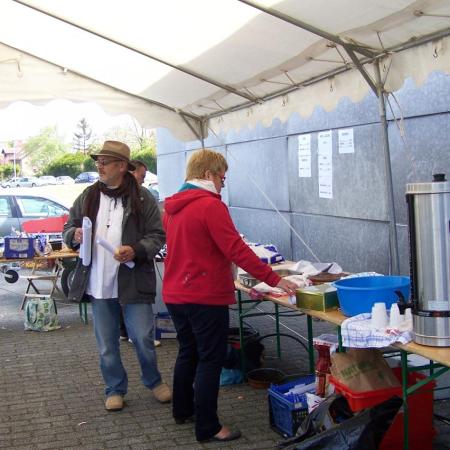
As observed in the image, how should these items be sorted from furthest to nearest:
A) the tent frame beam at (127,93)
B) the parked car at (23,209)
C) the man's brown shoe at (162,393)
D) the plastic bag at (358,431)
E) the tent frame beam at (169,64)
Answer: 1. the parked car at (23,209)
2. the tent frame beam at (127,93)
3. the tent frame beam at (169,64)
4. the man's brown shoe at (162,393)
5. the plastic bag at (358,431)

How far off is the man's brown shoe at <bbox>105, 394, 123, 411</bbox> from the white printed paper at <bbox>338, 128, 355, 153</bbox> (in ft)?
13.6

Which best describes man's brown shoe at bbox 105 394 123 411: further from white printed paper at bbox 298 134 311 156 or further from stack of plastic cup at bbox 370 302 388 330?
white printed paper at bbox 298 134 311 156

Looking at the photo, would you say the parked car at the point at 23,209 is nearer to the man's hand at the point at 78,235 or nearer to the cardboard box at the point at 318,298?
the man's hand at the point at 78,235

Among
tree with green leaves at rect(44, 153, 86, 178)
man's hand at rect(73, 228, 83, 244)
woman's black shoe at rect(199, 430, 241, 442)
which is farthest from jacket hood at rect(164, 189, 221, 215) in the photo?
tree with green leaves at rect(44, 153, 86, 178)

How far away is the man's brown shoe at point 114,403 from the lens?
4.44 m

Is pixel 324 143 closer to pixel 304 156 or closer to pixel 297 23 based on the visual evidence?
pixel 304 156

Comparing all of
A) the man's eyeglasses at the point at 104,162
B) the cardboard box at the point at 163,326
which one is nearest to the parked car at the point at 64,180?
the cardboard box at the point at 163,326

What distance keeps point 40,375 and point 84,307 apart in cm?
201

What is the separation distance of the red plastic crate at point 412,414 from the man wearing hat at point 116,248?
4.56ft

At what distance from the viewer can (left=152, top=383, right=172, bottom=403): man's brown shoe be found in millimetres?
4543

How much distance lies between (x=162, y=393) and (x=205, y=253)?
1411mm

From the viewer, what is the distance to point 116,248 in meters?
4.14

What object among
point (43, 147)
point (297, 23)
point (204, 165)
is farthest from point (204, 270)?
point (43, 147)

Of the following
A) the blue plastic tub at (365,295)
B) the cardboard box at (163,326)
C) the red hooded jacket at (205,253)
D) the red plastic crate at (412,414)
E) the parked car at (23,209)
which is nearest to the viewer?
the red plastic crate at (412,414)
